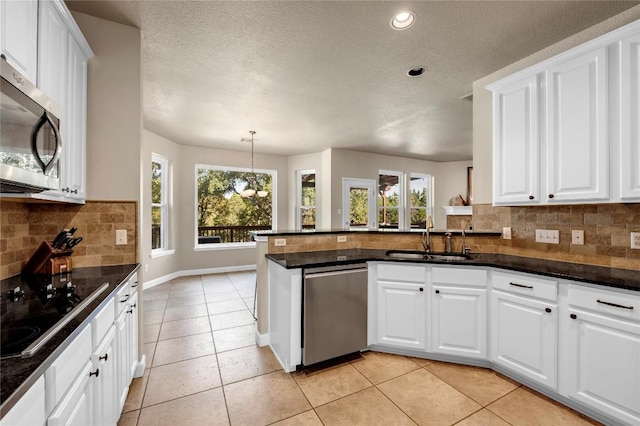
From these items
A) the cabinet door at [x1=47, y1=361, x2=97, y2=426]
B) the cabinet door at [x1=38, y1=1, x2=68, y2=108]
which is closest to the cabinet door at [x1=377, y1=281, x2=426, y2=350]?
the cabinet door at [x1=47, y1=361, x2=97, y2=426]

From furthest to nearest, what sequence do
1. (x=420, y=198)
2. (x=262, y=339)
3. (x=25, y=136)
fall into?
(x=420, y=198)
(x=262, y=339)
(x=25, y=136)

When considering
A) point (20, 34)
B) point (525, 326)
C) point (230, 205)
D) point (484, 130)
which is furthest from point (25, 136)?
point (230, 205)

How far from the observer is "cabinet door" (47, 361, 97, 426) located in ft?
3.02

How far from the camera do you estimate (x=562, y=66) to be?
78.0 inches

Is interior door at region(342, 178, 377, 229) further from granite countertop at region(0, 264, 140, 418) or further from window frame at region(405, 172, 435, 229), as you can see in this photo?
granite countertop at region(0, 264, 140, 418)

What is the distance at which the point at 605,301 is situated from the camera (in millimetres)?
1637

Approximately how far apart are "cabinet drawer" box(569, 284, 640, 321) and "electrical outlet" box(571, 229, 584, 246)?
0.60 meters

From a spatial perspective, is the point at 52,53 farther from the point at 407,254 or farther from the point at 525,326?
the point at 525,326

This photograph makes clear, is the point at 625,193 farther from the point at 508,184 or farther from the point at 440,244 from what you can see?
the point at 440,244

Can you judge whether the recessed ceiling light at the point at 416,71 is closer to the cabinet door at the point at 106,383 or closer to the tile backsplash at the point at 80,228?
the tile backsplash at the point at 80,228

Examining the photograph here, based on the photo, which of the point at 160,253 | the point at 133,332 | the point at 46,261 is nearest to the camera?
the point at 46,261

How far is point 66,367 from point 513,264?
8.87 feet

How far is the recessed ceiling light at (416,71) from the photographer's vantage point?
2.70 m

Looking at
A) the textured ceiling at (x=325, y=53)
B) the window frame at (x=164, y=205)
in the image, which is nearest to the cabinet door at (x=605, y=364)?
the textured ceiling at (x=325, y=53)
